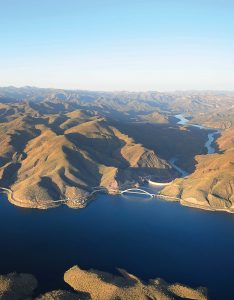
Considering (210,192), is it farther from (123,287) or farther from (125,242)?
(123,287)

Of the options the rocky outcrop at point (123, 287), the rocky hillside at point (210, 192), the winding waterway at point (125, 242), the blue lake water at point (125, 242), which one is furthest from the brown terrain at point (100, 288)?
the rocky hillside at point (210, 192)

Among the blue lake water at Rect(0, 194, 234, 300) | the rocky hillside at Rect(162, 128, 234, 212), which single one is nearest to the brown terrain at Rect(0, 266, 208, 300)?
the blue lake water at Rect(0, 194, 234, 300)

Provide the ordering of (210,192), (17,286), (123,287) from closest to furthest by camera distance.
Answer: (123,287) → (17,286) → (210,192)

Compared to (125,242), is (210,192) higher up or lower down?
higher up

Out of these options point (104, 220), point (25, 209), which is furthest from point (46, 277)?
point (25, 209)

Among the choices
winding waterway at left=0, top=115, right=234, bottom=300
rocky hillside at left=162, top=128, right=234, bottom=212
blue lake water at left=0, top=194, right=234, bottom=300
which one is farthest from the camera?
rocky hillside at left=162, top=128, right=234, bottom=212

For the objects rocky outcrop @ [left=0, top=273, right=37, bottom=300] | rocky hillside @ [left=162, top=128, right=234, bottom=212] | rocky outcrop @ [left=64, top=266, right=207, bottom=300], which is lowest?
rocky outcrop @ [left=0, top=273, right=37, bottom=300]

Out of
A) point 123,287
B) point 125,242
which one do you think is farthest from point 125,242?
point 123,287

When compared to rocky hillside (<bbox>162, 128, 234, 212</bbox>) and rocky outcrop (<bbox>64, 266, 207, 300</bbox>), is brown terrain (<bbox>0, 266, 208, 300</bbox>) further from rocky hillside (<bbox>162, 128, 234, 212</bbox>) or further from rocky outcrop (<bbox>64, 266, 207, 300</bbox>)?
rocky hillside (<bbox>162, 128, 234, 212</bbox>)

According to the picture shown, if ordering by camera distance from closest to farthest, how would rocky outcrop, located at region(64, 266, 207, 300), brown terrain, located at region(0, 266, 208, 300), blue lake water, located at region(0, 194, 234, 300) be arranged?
brown terrain, located at region(0, 266, 208, 300), rocky outcrop, located at region(64, 266, 207, 300), blue lake water, located at region(0, 194, 234, 300)
